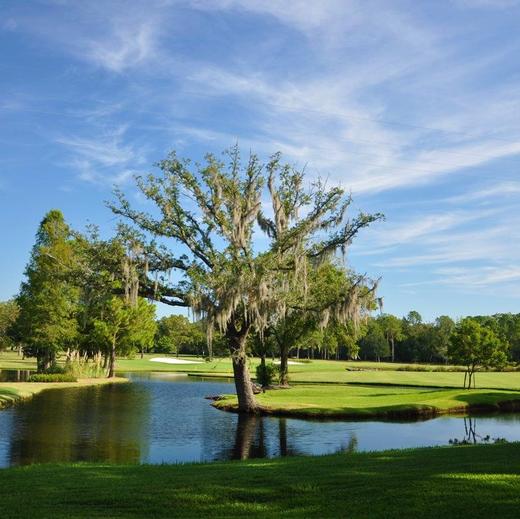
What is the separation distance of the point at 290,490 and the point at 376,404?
67.6 ft

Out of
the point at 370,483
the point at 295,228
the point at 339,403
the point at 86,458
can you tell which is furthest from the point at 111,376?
the point at 370,483

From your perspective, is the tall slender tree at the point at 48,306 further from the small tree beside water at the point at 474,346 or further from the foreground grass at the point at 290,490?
the foreground grass at the point at 290,490

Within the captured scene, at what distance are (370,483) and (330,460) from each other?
133 inches

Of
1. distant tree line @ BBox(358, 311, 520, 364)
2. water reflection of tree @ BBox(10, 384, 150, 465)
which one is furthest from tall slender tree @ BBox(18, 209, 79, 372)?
distant tree line @ BBox(358, 311, 520, 364)

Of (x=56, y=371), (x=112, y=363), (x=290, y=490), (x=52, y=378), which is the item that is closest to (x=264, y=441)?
(x=290, y=490)

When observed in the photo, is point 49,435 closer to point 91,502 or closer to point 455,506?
point 91,502

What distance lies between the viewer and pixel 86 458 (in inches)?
604

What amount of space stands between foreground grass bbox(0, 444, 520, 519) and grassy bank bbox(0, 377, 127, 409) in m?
19.0

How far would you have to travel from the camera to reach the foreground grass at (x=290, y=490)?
745 centimetres

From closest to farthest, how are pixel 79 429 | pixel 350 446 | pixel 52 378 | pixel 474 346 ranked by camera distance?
1. pixel 350 446
2. pixel 79 429
3. pixel 474 346
4. pixel 52 378

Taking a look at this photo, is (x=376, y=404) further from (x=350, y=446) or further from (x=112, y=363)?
(x=112, y=363)

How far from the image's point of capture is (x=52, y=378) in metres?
41.4

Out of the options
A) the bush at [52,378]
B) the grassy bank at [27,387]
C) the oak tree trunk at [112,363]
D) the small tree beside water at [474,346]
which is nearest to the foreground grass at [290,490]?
the grassy bank at [27,387]

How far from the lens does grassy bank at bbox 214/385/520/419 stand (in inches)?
1032
